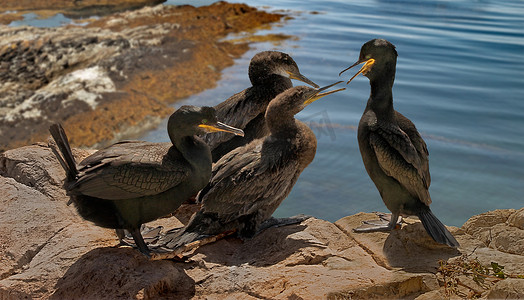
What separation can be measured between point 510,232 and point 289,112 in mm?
2020

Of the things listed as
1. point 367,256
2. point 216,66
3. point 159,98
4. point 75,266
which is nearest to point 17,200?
point 75,266

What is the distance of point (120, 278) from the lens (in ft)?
11.7

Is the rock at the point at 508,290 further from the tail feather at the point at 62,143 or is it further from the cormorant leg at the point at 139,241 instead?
the tail feather at the point at 62,143

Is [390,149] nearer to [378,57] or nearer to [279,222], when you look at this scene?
[378,57]

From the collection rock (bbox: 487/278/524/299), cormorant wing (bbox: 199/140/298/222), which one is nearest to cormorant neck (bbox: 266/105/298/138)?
cormorant wing (bbox: 199/140/298/222)

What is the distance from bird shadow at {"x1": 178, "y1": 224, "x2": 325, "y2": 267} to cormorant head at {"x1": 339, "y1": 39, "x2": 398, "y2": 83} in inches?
55.3

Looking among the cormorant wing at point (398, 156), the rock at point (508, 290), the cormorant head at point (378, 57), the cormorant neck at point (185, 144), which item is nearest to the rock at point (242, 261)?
the rock at point (508, 290)

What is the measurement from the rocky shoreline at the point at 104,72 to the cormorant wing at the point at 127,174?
471 centimetres

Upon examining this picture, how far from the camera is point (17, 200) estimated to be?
454cm

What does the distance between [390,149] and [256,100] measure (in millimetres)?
1634

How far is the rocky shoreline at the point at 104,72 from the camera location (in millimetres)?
8531

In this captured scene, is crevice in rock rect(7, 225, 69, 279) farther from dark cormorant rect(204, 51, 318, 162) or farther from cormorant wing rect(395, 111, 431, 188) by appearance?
cormorant wing rect(395, 111, 431, 188)

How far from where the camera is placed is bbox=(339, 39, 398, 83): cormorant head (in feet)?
13.8

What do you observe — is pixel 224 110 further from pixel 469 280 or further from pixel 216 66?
pixel 216 66
